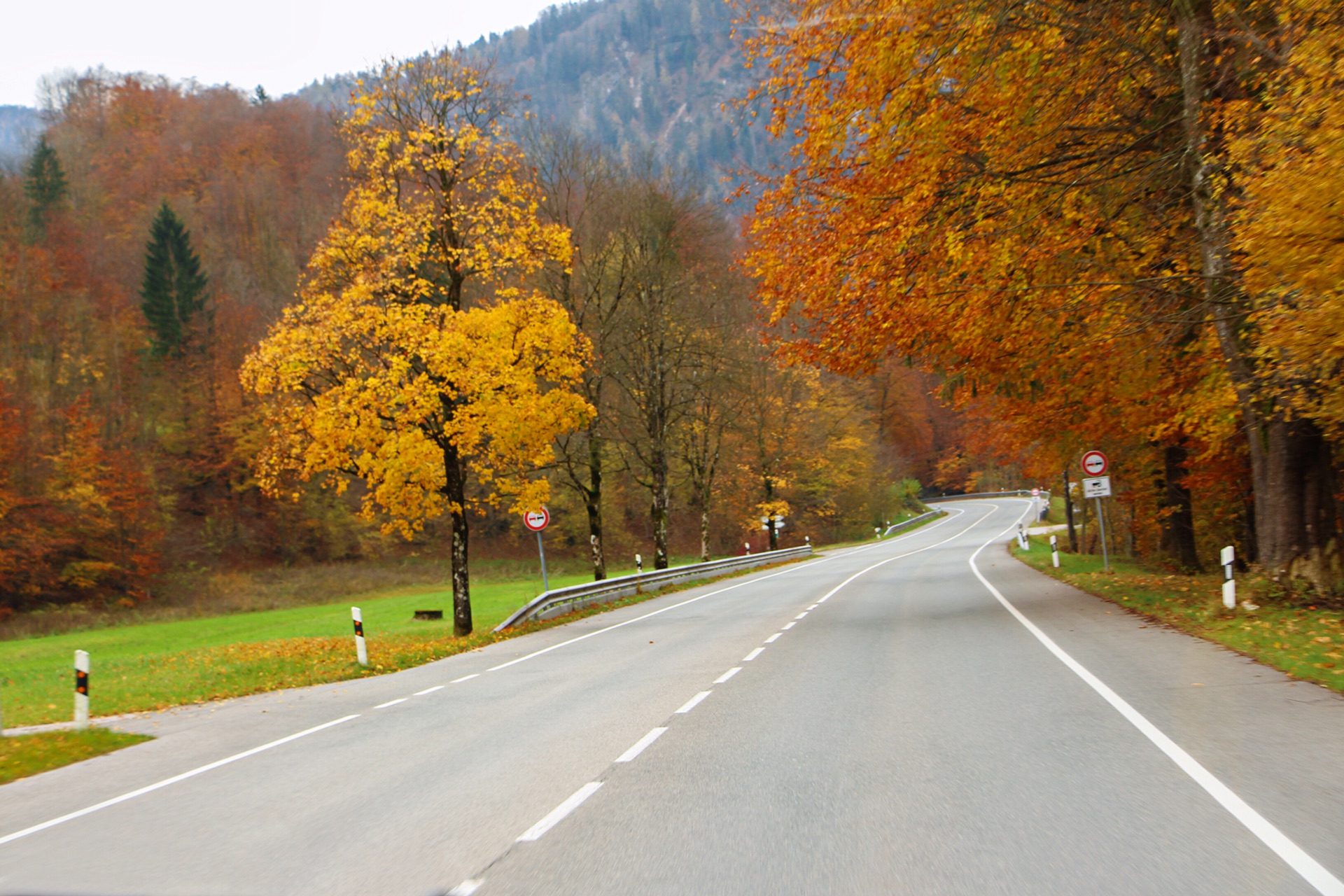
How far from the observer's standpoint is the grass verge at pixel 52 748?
8.41m

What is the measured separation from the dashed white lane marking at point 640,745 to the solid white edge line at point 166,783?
3.56 metres

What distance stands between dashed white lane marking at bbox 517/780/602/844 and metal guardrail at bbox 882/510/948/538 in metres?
65.0

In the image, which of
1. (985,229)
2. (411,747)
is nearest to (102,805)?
(411,747)

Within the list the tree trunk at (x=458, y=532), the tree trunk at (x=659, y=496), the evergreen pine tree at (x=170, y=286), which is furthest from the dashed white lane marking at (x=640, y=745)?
the evergreen pine tree at (x=170, y=286)

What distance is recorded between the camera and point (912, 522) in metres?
77.2

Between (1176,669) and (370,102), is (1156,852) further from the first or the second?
(370,102)

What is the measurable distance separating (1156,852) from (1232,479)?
21.9 metres

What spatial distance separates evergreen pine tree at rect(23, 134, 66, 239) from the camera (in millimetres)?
51156

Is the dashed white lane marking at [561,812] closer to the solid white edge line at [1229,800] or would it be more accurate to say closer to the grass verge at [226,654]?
the solid white edge line at [1229,800]

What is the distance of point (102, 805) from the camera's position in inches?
265

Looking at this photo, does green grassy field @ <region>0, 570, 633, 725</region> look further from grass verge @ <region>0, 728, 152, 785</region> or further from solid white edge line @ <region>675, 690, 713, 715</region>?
solid white edge line @ <region>675, 690, 713, 715</region>

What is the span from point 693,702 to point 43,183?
196 feet

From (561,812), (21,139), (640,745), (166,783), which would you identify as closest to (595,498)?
(640,745)

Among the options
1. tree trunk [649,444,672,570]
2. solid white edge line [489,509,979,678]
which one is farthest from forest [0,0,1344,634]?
solid white edge line [489,509,979,678]
